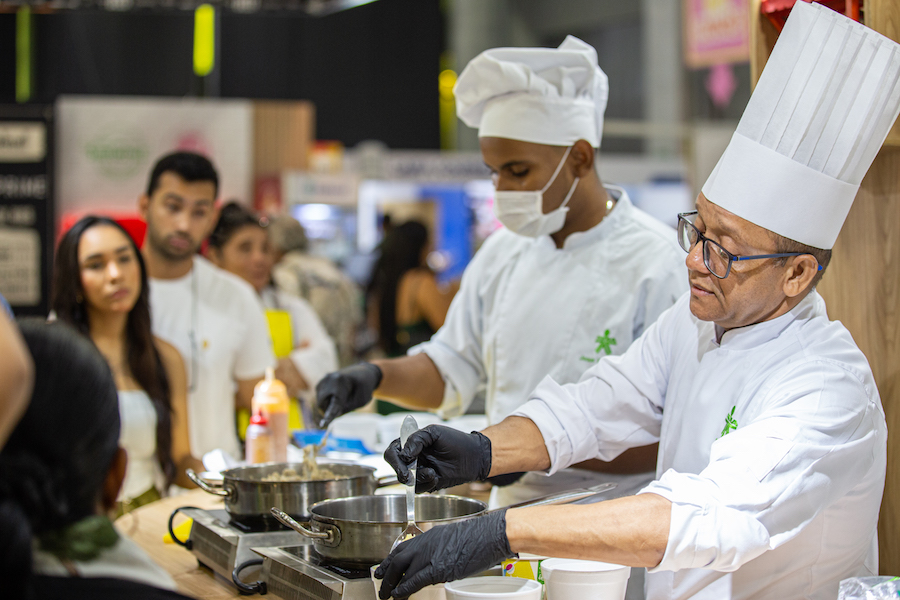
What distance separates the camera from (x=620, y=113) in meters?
13.3

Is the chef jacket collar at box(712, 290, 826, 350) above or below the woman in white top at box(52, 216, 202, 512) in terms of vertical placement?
above

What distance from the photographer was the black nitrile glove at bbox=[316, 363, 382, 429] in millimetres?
2330

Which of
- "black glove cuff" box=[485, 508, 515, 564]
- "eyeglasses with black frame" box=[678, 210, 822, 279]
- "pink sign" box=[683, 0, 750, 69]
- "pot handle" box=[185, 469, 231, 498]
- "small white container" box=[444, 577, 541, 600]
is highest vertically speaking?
"pink sign" box=[683, 0, 750, 69]

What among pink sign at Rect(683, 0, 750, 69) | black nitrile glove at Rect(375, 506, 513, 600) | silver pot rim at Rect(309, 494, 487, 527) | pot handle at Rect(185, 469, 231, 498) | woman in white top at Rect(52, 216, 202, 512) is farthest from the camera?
pink sign at Rect(683, 0, 750, 69)

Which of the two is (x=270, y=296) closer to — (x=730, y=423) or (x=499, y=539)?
(x=730, y=423)

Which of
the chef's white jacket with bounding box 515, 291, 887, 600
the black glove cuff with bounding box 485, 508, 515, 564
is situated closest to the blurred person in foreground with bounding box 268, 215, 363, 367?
the chef's white jacket with bounding box 515, 291, 887, 600

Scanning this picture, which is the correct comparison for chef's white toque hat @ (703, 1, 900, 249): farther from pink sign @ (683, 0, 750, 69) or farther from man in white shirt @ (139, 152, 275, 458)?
pink sign @ (683, 0, 750, 69)

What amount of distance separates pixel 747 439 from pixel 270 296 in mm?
3472

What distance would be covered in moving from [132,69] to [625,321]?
9396 millimetres

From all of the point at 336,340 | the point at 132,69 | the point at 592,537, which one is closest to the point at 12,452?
the point at 592,537

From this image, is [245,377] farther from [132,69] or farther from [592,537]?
[132,69]

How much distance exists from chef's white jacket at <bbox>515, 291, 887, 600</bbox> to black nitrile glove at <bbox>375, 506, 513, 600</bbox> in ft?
0.83

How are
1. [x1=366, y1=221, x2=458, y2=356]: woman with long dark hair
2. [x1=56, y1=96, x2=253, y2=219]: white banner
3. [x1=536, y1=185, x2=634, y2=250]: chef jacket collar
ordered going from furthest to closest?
1. [x1=366, y1=221, x2=458, y2=356]: woman with long dark hair
2. [x1=56, y1=96, x2=253, y2=219]: white banner
3. [x1=536, y1=185, x2=634, y2=250]: chef jacket collar

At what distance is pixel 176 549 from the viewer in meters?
2.24
